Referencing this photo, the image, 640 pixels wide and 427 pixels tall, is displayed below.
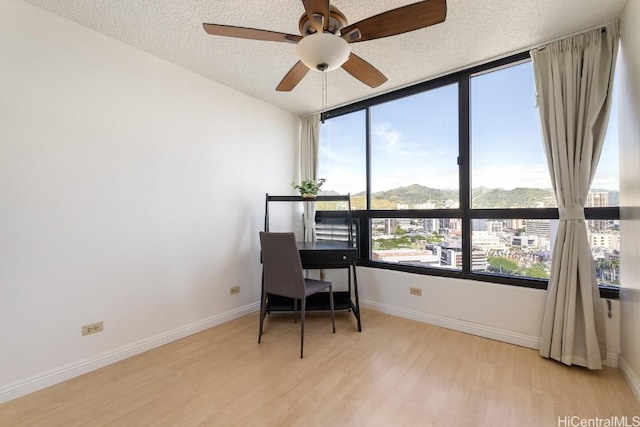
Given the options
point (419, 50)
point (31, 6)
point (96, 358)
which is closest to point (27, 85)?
point (31, 6)

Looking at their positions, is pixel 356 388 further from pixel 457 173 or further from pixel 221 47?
pixel 221 47

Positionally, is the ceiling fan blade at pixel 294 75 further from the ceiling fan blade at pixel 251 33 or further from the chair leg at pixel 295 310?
the chair leg at pixel 295 310

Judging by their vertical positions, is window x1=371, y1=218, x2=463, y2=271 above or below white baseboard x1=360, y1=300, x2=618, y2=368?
above

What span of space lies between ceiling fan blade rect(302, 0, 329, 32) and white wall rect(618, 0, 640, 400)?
74.5 inches

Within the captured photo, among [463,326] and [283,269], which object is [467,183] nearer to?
[463,326]

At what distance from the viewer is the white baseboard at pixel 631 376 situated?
1.63 metres

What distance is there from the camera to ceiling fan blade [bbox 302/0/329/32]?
1322mm

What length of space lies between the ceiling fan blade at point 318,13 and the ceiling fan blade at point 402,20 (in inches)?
5.3

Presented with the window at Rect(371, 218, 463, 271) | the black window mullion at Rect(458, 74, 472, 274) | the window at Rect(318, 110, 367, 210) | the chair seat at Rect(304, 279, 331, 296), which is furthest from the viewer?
the window at Rect(318, 110, 367, 210)

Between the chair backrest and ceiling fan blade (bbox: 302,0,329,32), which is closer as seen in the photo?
ceiling fan blade (bbox: 302,0,329,32)

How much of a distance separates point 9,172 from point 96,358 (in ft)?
4.66

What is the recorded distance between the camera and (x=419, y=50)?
2.27 metres

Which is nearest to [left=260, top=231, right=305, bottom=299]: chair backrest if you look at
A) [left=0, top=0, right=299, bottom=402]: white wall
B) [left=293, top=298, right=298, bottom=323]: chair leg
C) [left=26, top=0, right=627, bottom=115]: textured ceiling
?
[left=293, top=298, right=298, bottom=323]: chair leg

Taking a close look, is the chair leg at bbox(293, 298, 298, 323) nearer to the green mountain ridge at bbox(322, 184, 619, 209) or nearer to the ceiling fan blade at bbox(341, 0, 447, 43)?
the green mountain ridge at bbox(322, 184, 619, 209)
